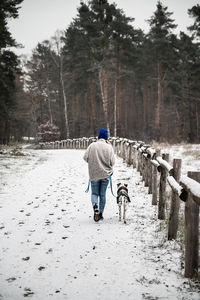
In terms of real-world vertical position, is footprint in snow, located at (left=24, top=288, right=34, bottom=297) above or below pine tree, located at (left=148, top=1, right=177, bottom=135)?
below

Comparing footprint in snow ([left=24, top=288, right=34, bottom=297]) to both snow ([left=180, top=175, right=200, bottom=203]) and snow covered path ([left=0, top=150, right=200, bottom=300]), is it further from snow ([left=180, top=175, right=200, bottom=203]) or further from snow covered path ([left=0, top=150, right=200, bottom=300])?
snow ([left=180, top=175, right=200, bottom=203])

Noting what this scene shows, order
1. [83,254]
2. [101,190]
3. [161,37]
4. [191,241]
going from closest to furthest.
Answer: [191,241]
[83,254]
[101,190]
[161,37]

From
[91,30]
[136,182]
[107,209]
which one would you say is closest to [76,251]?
[107,209]

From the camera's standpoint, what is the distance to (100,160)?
5.63 m

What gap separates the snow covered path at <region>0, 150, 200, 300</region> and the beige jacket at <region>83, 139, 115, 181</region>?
104cm

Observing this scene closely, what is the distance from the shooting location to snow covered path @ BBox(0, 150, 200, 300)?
3094 millimetres

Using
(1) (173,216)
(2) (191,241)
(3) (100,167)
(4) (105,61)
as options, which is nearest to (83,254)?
(1) (173,216)

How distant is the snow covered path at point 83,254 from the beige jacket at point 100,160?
1.04 metres

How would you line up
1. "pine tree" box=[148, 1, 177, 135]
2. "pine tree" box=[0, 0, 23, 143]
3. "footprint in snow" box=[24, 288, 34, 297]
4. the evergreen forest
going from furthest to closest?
"pine tree" box=[148, 1, 177, 135], the evergreen forest, "pine tree" box=[0, 0, 23, 143], "footprint in snow" box=[24, 288, 34, 297]

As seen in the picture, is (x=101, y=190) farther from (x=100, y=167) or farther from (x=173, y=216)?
(x=173, y=216)

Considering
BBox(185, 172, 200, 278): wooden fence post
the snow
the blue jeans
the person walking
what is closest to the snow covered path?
BBox(185, 172, 200, 278): wooden fence post

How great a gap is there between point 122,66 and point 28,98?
62.8 ft

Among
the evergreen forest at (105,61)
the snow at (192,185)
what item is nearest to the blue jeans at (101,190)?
the snow at (192,185)

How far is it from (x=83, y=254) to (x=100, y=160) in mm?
2161
